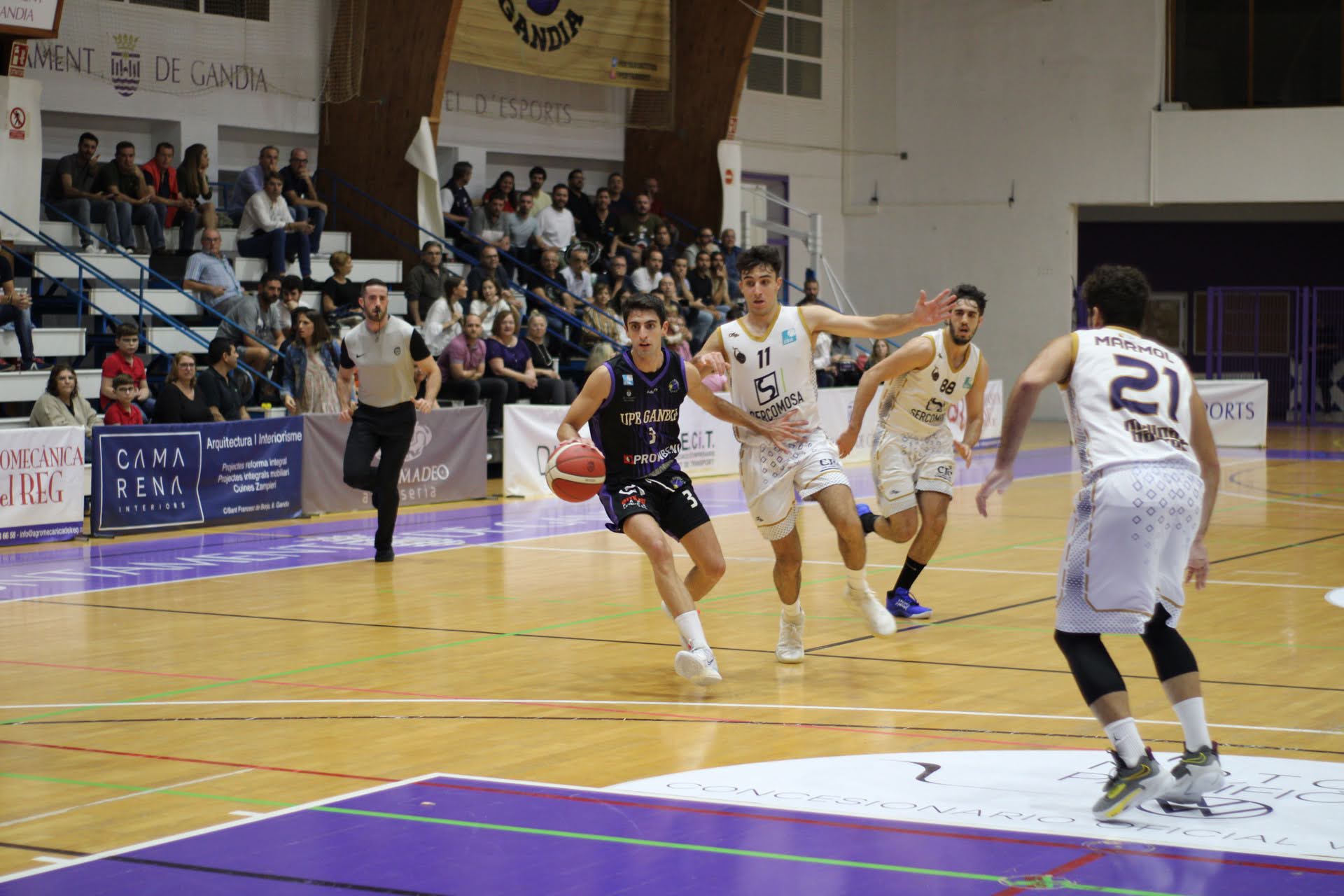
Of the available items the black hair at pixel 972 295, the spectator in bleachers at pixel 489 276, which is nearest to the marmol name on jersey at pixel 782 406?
the black hair at pixel 972 295

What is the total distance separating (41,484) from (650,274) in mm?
11377

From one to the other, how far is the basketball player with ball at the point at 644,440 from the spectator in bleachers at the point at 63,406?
7330 mm

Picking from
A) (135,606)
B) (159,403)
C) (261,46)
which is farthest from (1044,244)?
(135,606)

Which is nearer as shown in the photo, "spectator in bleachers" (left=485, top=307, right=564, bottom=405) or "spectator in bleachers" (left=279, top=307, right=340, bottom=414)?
"spectator in bleachers" (left=279, top=307, right=340, bottom=414)

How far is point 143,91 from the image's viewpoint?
20359mm

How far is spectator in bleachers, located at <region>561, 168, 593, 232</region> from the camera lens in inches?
979

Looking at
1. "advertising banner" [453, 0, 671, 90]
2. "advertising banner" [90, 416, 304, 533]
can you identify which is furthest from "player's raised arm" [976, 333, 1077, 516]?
"advertising banner" [453, 0, 671, 90]

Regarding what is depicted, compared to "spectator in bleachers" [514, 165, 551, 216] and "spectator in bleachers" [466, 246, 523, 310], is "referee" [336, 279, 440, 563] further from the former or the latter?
"spectator in bleachers" [514, 165, 551, 216]

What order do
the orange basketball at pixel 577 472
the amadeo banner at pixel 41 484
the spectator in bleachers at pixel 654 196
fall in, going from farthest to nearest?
the spectator in bleachers at pixel 654 196 < the amadeo banner at pixel 41 484 < the orange basketball at pixel 577 472

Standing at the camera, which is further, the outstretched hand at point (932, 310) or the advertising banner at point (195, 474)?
the advertising banner at point (195, 474)

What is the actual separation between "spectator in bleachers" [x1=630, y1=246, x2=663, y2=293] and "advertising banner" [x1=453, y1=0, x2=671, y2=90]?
327 centimetres

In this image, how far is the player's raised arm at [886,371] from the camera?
966 cm

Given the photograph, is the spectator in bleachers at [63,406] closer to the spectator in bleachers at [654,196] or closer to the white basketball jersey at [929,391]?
the white basketball jersey at [929,391]

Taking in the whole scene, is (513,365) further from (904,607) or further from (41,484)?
(904,607)
